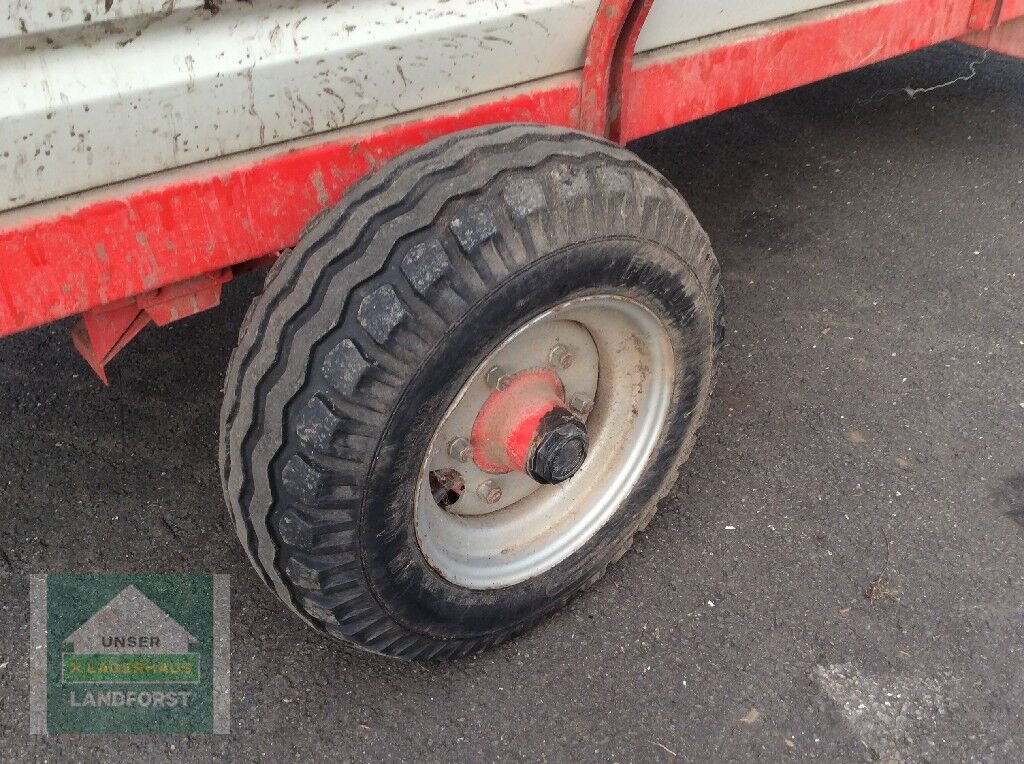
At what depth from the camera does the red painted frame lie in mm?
1549

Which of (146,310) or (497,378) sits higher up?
(146,310)

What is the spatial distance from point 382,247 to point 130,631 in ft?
4.12

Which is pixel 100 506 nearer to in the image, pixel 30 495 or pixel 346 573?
pixel 30 495

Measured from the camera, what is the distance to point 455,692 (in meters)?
2.17

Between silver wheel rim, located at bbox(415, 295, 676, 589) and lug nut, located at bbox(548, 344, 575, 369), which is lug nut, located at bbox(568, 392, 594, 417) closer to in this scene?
silver wheel rim, located at bbox(415, 295, 676, 589)

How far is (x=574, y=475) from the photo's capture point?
2.22 meters

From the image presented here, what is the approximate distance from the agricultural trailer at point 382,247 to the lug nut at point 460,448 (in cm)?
A: 1

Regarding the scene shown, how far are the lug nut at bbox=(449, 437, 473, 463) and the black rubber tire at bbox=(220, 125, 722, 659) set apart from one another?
25 cm

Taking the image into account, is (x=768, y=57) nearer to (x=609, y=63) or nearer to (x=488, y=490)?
(x=609, y=63)

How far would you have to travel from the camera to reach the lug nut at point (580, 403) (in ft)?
7.29

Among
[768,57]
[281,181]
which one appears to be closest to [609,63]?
[768,57]

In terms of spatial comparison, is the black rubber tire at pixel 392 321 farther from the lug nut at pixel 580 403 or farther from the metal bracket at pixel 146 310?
the lug nut at pixel 580 403

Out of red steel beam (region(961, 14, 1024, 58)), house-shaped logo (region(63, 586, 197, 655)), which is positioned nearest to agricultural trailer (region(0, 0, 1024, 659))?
house-shaped logo (region(63, 586, 197, 655))

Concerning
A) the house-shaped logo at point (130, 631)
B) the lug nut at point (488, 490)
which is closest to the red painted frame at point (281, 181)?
the lug nut at point (488, 490)
